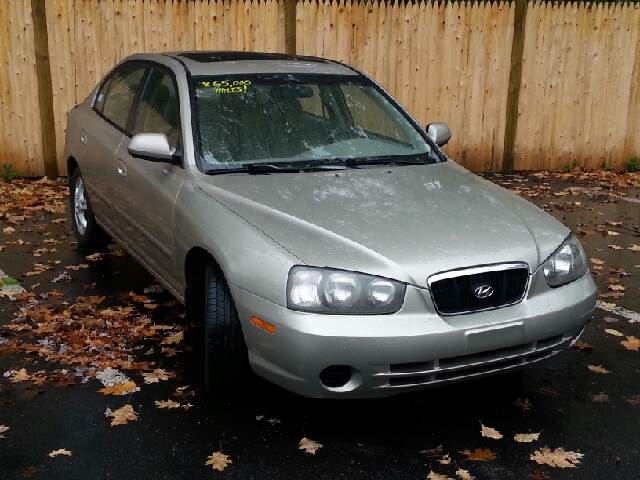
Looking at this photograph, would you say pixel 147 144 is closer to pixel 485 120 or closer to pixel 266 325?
pixel 266 325

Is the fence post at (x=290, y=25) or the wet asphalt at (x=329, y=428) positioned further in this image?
the fence post at (x=290, y=25)

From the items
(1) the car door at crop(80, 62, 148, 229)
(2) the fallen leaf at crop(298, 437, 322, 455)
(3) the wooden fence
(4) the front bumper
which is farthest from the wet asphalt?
(3) the wooden fence

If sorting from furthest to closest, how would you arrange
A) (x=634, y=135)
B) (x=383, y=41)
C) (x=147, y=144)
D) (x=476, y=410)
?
(x=634, y=135)
(x=383, y=41)
(x=147, y=144)
(x=476, y=410)

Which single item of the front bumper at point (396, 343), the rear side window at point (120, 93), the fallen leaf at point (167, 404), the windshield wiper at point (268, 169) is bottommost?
the fallen leaf at point (167, 404)

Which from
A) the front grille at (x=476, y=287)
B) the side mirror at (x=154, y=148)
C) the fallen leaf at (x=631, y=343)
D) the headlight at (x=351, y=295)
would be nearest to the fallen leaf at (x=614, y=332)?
the fallen leaf at (x=631, y=343)

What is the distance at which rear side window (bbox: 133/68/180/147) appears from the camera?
4.84 m

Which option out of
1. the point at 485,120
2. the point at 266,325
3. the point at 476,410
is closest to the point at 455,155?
the point at 485,120

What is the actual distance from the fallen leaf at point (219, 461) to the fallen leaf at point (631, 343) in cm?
280

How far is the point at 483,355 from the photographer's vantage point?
3.61m

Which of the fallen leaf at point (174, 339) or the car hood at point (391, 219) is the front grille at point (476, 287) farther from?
the fallen leaf at point (174, 339)

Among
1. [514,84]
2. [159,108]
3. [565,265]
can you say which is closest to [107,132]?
[159,108]

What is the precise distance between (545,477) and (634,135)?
928cm

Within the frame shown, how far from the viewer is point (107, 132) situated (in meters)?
5.83

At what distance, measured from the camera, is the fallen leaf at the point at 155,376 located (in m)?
4.43
